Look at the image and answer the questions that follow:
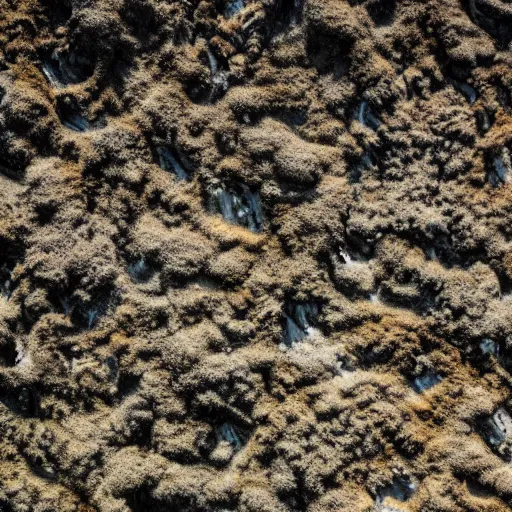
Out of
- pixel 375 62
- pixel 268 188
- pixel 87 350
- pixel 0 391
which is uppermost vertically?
pixel 375 62

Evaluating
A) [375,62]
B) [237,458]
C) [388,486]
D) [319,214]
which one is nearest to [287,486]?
[237,458]

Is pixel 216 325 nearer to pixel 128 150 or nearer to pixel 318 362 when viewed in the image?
pixel 318 362

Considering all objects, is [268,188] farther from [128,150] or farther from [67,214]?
[67,214]

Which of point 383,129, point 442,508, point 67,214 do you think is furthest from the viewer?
point 383,129

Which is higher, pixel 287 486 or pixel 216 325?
pixel 216 325

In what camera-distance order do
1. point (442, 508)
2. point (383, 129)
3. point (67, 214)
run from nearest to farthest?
point (442, 508) < point (67, 214) < point (383, 129)

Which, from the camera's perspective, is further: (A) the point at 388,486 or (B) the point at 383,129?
(B) the point at 383,129
